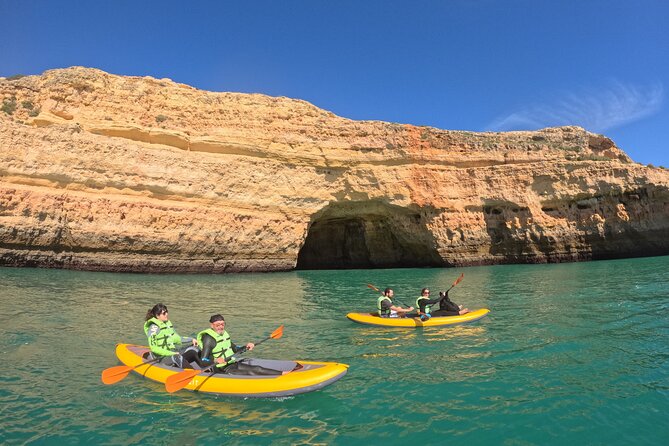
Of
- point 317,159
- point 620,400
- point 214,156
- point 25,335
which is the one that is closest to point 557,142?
point 317,159

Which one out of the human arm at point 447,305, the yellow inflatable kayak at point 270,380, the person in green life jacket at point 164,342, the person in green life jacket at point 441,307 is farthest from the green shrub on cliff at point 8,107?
the human arm at point 447,305

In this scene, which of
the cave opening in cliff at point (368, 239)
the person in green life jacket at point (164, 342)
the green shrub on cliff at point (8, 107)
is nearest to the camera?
the person in green life jacket at point (164, 342)

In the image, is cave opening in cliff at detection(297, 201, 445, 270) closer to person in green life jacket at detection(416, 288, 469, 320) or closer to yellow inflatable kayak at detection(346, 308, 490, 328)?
person in green life jacket at detection(416, 288, 469, 320)

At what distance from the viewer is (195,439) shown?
181 inches

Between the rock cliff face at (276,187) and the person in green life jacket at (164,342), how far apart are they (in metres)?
Answer: 16.5

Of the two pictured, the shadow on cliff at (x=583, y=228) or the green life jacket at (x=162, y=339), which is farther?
the shadow on cliff at (x=583, y=228)

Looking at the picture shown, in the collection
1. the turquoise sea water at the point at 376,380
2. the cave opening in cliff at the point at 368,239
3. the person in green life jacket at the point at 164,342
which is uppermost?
the cave opening in cliff at the point at 368,239

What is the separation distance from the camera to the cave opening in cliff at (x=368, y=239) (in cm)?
2997

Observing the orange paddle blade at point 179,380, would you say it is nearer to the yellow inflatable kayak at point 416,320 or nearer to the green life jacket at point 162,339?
the green life jacket at point 162,339

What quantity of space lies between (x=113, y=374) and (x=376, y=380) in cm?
389

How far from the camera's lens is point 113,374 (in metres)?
6.16

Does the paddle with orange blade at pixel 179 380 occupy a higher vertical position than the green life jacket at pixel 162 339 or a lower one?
lower

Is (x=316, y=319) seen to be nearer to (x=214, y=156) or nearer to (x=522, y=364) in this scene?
(x=522, y=364)

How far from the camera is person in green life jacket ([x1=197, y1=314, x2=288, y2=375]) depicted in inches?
252
